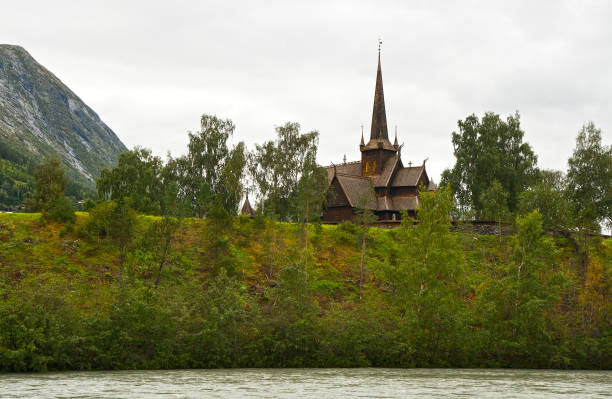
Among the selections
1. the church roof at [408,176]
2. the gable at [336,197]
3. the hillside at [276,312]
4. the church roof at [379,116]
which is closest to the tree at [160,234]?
the hillside at [276,312]

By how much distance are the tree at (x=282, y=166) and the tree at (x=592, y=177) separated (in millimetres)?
30131

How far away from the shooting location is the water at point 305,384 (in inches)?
892

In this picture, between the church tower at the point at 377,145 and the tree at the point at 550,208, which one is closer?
the tree at the point at 550,208

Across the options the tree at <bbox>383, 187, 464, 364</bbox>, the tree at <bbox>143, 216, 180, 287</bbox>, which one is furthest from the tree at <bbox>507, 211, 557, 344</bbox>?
the tree at <bbox>143, 216, 180, 287</bbox>

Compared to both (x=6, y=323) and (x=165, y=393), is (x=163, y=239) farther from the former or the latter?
(x=165, y=393)

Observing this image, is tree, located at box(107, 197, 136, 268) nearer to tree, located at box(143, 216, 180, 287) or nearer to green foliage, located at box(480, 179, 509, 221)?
tree, located at box(143, 216, 180, 287)

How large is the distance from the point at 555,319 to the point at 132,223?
96.4 feet

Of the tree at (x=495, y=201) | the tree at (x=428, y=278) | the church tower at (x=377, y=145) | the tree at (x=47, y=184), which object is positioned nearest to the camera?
the tree at (x=428, y=278)

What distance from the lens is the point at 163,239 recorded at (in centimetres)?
4491

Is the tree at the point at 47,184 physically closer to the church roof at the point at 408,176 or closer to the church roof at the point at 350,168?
the church roof at the point at 350,168

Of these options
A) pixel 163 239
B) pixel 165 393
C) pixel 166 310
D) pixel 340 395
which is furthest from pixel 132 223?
pixel 340 395

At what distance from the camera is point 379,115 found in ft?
283

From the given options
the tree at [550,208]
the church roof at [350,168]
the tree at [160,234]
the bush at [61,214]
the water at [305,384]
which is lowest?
the water at [305,384]

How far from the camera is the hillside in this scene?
31891 mm
